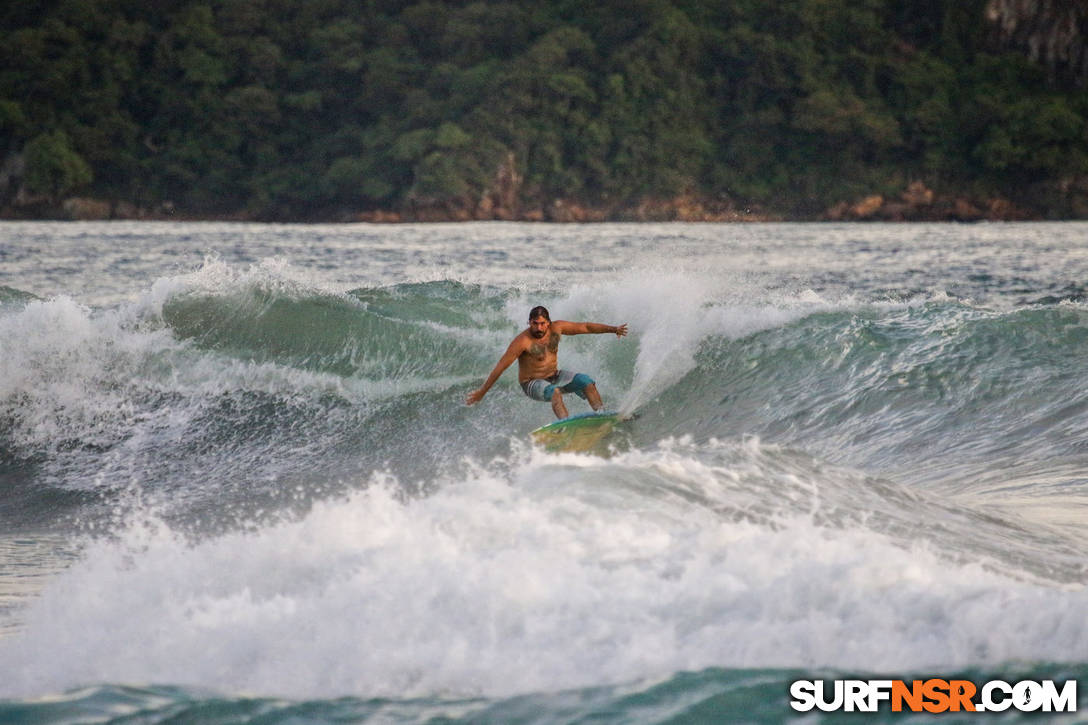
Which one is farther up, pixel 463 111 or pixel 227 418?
pixel 463 111

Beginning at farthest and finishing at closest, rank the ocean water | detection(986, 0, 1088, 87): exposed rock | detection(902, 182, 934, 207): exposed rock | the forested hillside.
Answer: detection(986, 0, 1088, 87): exposed rock
the forested hillside
detection(902, 182, 934, 207): exposed rock
the ocean water

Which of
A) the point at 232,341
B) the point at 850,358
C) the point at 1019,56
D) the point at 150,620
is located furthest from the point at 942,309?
the point at 1019,56

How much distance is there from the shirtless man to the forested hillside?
6012 centimetres

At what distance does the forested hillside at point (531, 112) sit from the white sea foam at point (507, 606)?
64623 mm

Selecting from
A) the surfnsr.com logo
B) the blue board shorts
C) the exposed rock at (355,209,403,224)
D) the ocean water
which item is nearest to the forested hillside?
the exposed rock at (355,209,403,224)

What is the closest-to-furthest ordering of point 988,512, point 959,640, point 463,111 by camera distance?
point 959,640 → point 988,512 → point 463,111

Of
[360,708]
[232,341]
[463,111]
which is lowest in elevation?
[360,708]

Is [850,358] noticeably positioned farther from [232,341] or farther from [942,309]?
[232,341]

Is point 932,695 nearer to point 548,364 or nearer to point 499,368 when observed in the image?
point 499,368

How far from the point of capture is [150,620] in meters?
5.00

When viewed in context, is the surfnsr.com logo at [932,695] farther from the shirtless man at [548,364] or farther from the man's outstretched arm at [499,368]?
the shirtless man at [548,364]

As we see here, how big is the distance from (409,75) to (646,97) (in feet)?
45.6

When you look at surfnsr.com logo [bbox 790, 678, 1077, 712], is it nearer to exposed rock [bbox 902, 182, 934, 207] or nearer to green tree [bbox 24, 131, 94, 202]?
exposed rock [bbox 902, 182, 934, 207]

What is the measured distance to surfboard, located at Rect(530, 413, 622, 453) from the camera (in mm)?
9273
